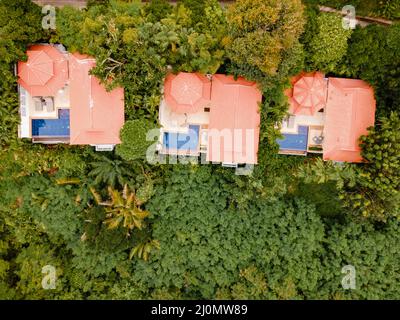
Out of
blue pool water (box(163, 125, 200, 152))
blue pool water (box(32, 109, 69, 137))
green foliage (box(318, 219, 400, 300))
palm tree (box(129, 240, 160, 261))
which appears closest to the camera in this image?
blue pool water (box(32, 109, 69, 137))

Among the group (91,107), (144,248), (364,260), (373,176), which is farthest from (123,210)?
(364,260)

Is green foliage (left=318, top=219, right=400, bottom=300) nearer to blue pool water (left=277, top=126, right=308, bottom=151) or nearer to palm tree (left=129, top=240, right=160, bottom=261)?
blue pool water (left=277, top=126, right=308, bottom=151)

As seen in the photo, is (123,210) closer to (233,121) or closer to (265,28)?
(233,121)

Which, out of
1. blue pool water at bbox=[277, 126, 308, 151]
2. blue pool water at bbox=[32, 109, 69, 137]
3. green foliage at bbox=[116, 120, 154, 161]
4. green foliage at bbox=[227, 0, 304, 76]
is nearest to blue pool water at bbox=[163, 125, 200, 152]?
green foliage at bbox=[116, 120, 154, 161]

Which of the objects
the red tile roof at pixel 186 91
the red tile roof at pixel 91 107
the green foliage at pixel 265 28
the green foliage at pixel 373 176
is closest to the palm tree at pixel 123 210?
the red tile roof at pixel 91 107

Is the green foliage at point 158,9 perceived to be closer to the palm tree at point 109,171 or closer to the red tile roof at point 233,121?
the red tile roof at point 233,121

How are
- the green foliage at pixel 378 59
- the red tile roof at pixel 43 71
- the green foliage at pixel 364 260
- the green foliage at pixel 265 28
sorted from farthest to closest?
the green foliage at pixel 364 260
the red tile roof at pixel 43 71
the green foliage at pixel 378 59
the green foliage at pixel 265 28
